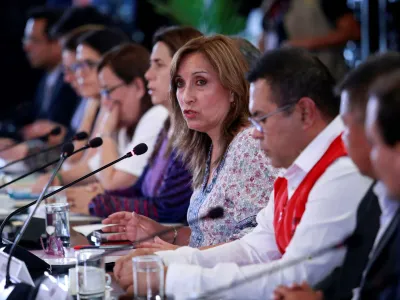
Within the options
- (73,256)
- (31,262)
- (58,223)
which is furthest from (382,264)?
(58,223)

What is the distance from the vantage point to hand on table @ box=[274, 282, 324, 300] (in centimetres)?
153

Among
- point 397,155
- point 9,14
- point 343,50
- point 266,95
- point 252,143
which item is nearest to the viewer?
point 397,155

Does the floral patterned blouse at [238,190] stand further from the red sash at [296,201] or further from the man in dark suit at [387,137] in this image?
the man in dark suit at [387,137]

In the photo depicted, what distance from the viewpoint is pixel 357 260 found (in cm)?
175

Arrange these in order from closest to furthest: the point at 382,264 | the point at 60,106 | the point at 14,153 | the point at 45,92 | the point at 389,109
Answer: the point at 389,109
the point at 382,264
the point at 14,153
the point at 60,106
the point at 45,92

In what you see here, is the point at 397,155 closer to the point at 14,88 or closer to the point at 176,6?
the point at 176,6

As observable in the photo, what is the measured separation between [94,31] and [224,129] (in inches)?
97.7

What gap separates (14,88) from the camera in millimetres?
7969

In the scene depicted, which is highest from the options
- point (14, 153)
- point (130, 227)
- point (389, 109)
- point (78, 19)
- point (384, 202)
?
point (78, 19)

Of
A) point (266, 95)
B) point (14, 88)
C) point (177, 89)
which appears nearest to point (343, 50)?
point (177, 89)

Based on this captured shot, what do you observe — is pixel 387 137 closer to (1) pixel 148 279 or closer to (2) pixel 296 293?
(2) pixel 296 293

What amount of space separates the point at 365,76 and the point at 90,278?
2.72 feet

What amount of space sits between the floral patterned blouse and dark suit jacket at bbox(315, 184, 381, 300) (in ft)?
2.06

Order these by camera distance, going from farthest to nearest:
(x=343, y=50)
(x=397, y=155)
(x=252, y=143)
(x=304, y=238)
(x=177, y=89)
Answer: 1. (x=343, y=50)
2. (x=177, y=89)
3. (x=252, y=143)
4. (x=304, y=238)
5. (x=397, y=155)
